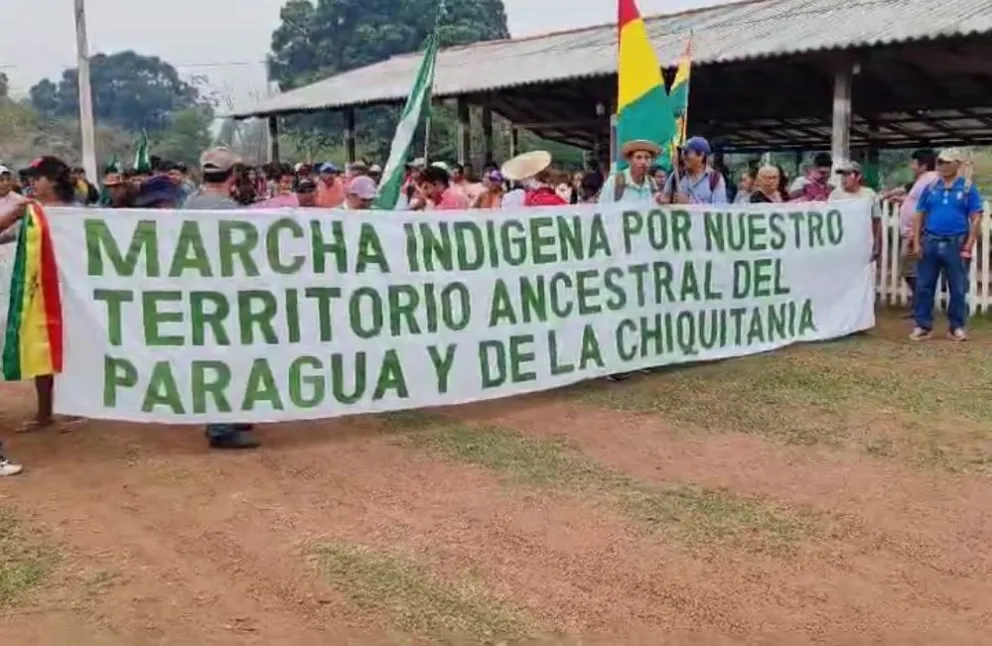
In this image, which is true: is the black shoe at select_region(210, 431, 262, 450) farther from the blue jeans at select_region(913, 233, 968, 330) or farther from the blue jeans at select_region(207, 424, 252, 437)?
the blue jeans at select_region(913, 233, 968, 330)

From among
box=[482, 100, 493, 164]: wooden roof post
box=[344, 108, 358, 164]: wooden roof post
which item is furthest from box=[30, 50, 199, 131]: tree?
box=[482, 100, 493, 164]: wooden roof post

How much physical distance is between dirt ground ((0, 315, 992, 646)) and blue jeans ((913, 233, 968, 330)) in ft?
7.57

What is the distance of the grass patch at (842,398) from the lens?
6113 mm

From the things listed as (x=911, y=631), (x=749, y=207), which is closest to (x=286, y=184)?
(x=749, y=207)

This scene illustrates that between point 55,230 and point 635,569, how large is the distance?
132 inches

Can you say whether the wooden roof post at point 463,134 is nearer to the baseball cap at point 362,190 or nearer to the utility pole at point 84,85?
the utility pole at point 84,85

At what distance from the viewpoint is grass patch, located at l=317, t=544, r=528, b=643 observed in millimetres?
3643

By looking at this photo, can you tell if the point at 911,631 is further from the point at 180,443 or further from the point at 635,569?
the point at 180,443

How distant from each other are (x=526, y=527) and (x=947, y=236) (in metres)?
5.91

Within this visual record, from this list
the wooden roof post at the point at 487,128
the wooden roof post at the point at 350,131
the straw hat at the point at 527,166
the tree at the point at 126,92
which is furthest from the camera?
the tree at the point at 126,92

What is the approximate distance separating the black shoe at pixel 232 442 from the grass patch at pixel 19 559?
129 centimetres

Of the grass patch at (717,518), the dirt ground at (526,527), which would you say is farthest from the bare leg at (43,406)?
the grass patch at (717,518)

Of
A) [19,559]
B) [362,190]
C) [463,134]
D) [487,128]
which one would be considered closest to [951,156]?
[362,190]

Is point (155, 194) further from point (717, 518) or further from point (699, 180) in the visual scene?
point (699, 180)
